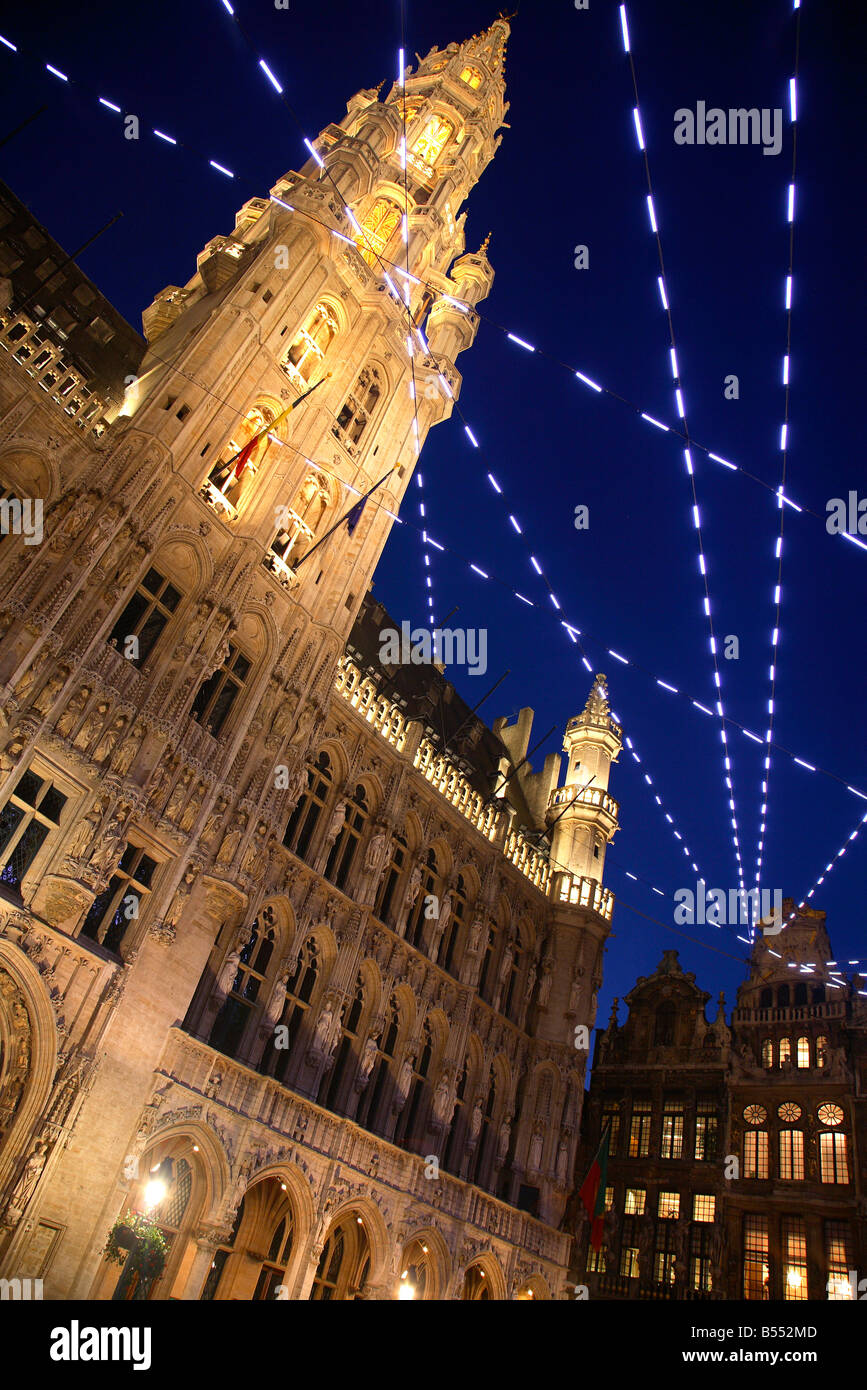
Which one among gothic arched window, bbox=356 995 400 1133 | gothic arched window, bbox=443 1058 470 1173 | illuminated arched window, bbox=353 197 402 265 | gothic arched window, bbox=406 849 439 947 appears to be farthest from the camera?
illuminated arched window, bbox=353 197 402 265

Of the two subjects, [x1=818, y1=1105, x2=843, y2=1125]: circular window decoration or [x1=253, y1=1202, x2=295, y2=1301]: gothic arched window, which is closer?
[x1=253, y1=1202, x2=295, y2=1301]: gothic arched window

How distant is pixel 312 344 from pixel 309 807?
12045 millimetres

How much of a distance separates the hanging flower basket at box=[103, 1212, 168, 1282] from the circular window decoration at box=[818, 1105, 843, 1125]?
776 inches

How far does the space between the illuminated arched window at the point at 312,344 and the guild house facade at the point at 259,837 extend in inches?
5.0

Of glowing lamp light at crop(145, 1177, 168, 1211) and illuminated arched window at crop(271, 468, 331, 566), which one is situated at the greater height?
illuminated arched window at crop(271, 468, 331, 566)

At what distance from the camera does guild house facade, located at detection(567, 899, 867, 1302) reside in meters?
24.7

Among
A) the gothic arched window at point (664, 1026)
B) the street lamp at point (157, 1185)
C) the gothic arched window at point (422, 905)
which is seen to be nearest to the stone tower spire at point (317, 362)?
the gothic arched window at point (422, 905)

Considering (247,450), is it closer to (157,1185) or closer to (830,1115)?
(157,1185)

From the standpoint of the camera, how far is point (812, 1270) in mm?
24000

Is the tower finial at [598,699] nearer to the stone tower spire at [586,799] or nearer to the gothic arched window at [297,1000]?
the stone tower spire at [586,799]

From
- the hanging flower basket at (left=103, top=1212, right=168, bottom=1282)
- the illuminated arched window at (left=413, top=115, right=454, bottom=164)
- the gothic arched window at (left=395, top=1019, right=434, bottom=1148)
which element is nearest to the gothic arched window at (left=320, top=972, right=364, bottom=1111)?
the gothic arched window at (left=395, top=1019, right=434, bottom=1148)

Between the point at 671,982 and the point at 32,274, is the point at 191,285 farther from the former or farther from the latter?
the point at 671,982

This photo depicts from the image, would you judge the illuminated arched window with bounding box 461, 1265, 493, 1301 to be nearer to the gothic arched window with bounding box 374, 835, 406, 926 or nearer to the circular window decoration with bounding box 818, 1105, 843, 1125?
the gothic arched window with bounding box 374, 835, 406, 926
